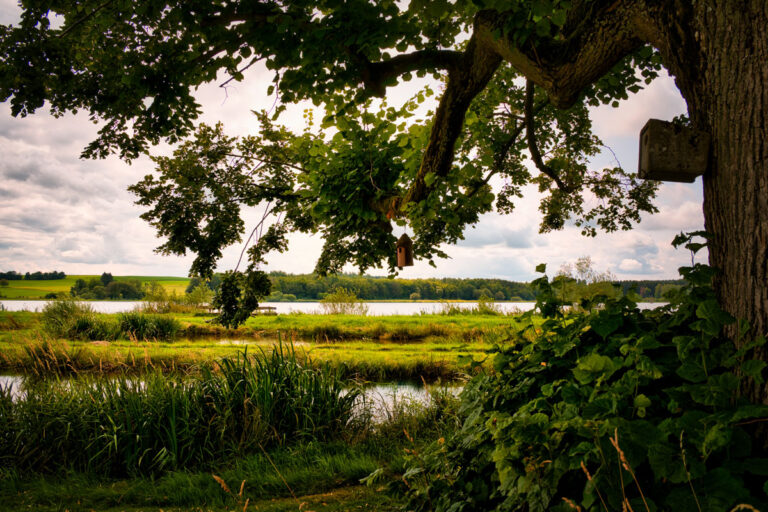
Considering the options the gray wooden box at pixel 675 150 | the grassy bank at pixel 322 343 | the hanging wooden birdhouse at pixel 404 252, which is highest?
the gray wooden box at pixel 675 150

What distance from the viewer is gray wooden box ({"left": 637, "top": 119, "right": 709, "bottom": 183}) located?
2162 millimetres

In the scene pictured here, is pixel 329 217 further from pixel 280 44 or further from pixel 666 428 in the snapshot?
pixel 666 428

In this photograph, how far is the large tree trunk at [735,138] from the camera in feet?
6.37

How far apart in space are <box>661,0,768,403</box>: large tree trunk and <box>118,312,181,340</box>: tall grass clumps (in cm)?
1746

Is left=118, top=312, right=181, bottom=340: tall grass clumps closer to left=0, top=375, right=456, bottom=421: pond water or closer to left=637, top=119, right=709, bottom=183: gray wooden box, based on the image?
left=0, top=375, right=456, bottom=421: pond water

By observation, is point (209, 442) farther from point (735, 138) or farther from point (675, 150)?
point (735, 138)

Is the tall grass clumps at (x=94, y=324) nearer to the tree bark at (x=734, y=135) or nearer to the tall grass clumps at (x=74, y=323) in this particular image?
the tall grass clumps at (x=74, y=323)

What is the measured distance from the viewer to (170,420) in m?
4.62

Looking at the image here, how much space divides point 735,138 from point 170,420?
5.29m

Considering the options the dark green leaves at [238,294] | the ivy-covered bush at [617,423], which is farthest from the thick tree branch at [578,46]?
the dark green leaves at [238,294]

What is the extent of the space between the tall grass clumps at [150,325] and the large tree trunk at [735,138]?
57.3 feet

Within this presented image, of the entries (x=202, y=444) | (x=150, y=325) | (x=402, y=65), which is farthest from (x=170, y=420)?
(x=150, y=325)

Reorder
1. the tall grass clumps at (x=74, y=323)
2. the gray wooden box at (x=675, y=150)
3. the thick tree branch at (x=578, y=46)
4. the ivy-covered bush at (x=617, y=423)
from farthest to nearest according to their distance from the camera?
the tall grass clumps at (x=74, y=323)
the thick tree branch at (x=578, y=46)
the gray wooden box at (x=675, y=150)
the ivy-covered bush at (x=617, y=423)

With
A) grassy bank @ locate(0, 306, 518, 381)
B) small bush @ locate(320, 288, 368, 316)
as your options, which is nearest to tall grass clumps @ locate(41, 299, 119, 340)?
grassy bank @ locate(0, 306, 518, 381)
